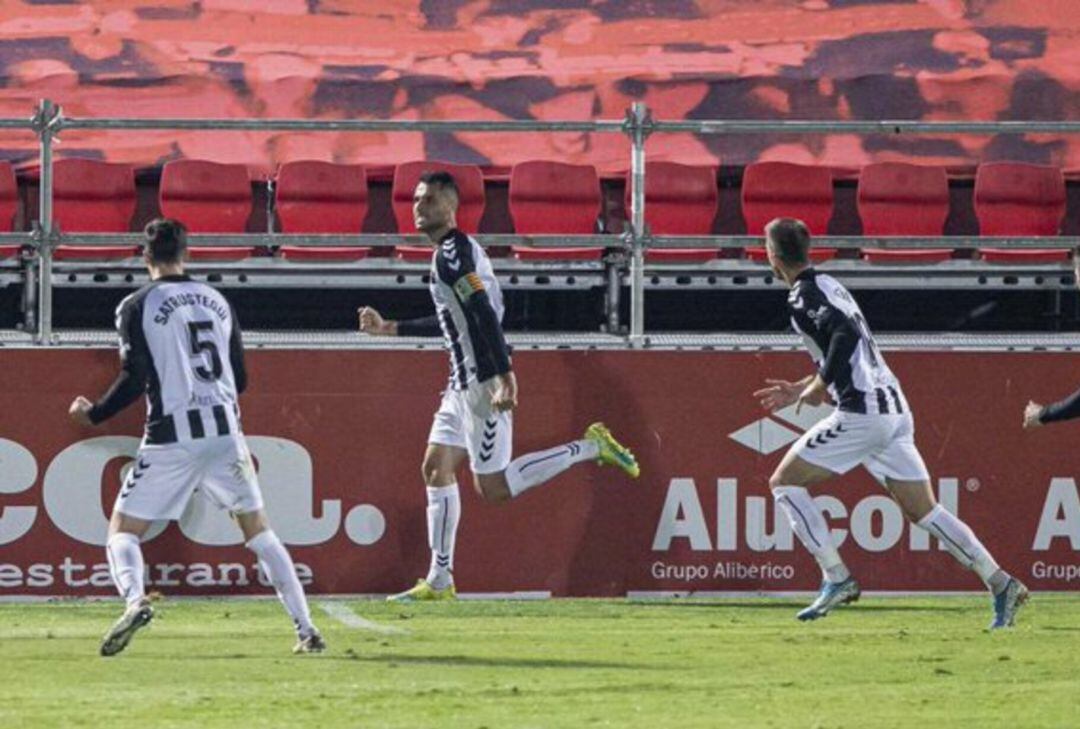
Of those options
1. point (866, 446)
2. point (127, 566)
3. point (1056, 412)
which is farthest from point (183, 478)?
point (1056, 412)

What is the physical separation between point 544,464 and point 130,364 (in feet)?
10.8

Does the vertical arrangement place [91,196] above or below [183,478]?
above

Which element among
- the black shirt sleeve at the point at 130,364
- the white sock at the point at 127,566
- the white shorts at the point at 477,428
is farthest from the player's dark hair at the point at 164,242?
the white shorts at the point at 477,428

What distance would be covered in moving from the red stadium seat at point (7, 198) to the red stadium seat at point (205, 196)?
0.98 metres

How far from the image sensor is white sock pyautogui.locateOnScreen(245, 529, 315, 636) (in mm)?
11070

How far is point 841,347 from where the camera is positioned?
13.0 m

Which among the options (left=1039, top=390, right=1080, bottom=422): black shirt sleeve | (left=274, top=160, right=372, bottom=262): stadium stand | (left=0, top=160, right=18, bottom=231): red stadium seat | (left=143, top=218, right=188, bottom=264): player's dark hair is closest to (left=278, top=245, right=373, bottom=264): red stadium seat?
(left=274, top=160, right=372, bottom=262): stadium stand

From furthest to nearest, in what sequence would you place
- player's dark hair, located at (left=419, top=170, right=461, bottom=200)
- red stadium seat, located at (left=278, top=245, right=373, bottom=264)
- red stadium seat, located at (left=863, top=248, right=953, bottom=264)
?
1. red stadium seat, located at (left=863, top=248, right=953, bottom=264)
2. red stadium seat, located at (left=278, top=245, right=373, bottom=264)
3. player's dark hair, located at (left=419, top=170, right=461, bottom=200)

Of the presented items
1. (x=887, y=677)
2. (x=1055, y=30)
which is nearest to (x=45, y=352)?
(x=887, y=677)

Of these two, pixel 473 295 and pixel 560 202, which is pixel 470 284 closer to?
pixel 473 295

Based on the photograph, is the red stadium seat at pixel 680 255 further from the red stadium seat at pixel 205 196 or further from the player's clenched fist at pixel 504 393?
the player's clenched fist at pixel 504 393

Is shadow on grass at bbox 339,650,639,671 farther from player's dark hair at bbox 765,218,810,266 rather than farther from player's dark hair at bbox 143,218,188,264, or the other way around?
player's dark hair at bbox 765,218,810,266

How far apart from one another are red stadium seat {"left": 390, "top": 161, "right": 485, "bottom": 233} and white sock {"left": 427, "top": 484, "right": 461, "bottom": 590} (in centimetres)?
335

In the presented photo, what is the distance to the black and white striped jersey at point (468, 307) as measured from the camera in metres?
13.4
